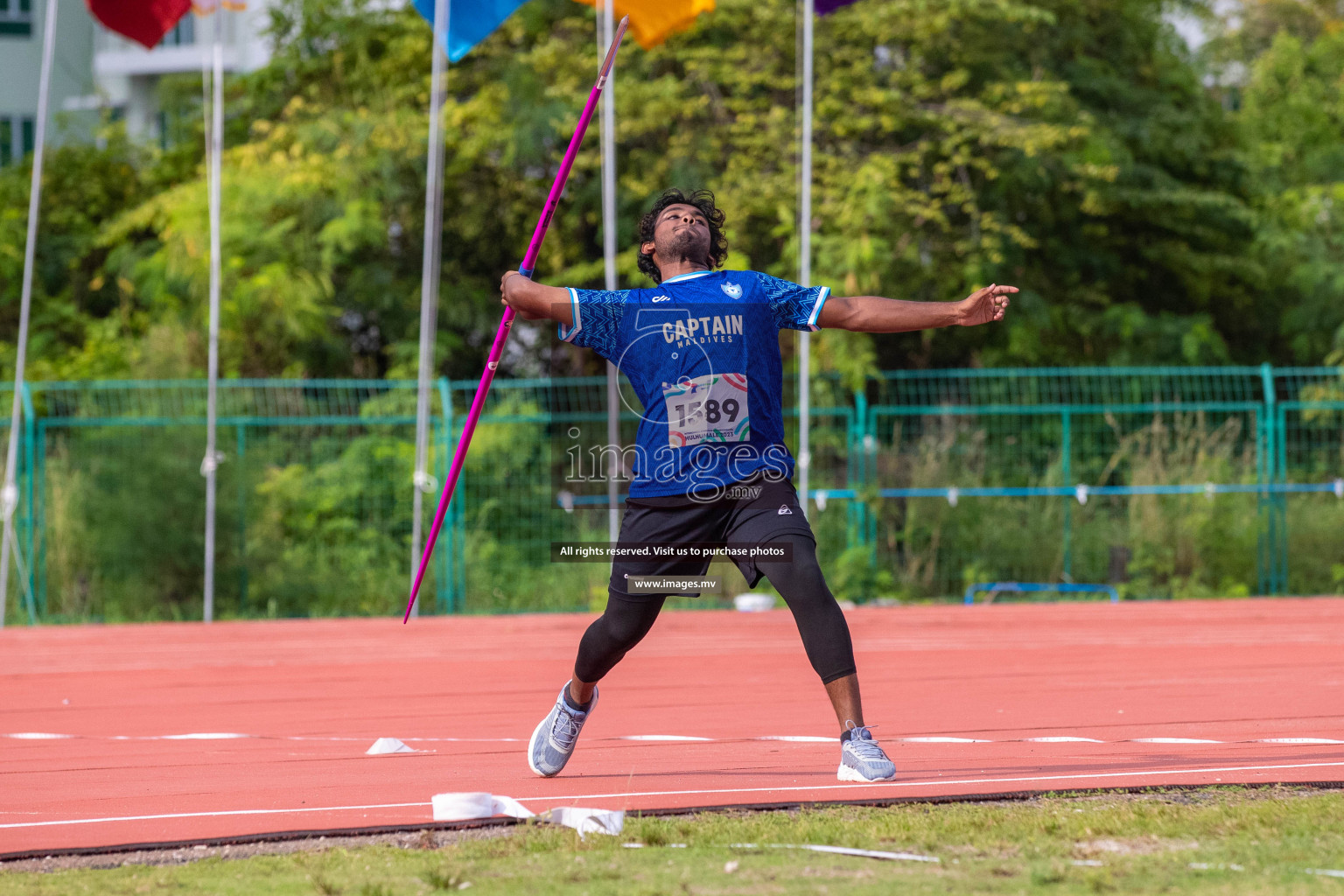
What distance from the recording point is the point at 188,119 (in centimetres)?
2225

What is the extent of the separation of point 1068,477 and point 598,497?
4839 mm

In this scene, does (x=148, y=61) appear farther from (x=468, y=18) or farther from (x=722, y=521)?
(x=722, y=521)

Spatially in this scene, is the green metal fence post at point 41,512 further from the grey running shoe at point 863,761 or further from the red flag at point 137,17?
the grey running shoe at point 863,761

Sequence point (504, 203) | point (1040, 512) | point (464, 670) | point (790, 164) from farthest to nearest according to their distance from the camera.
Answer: point (504, 203) → point (790, 164) → point (1040, 512) → point (464, 670)

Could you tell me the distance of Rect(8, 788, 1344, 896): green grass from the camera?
3406mm

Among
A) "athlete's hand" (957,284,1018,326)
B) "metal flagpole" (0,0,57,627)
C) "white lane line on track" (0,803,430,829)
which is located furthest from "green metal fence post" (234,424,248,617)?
"athlete's hand" (957,284,1018,326)

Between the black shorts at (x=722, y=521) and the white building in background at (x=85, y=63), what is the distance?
78.7 ft

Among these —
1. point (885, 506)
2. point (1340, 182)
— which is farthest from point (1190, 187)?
point (885, 506)

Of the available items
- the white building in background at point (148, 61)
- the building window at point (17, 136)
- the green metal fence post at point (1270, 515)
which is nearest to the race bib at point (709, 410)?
the green metal fence post at point (1270, 515)

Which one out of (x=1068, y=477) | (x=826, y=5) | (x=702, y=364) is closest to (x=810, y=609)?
(x=702, y=364)

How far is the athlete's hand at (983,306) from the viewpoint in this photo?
4.81m

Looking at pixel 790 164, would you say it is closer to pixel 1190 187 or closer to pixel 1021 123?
pixel 1021 123

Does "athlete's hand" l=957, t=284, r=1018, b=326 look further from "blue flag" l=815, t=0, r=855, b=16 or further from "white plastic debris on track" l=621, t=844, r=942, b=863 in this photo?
"blue flag" l=815, t=0, r=855, b=16

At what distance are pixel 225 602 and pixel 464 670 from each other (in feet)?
17.6
